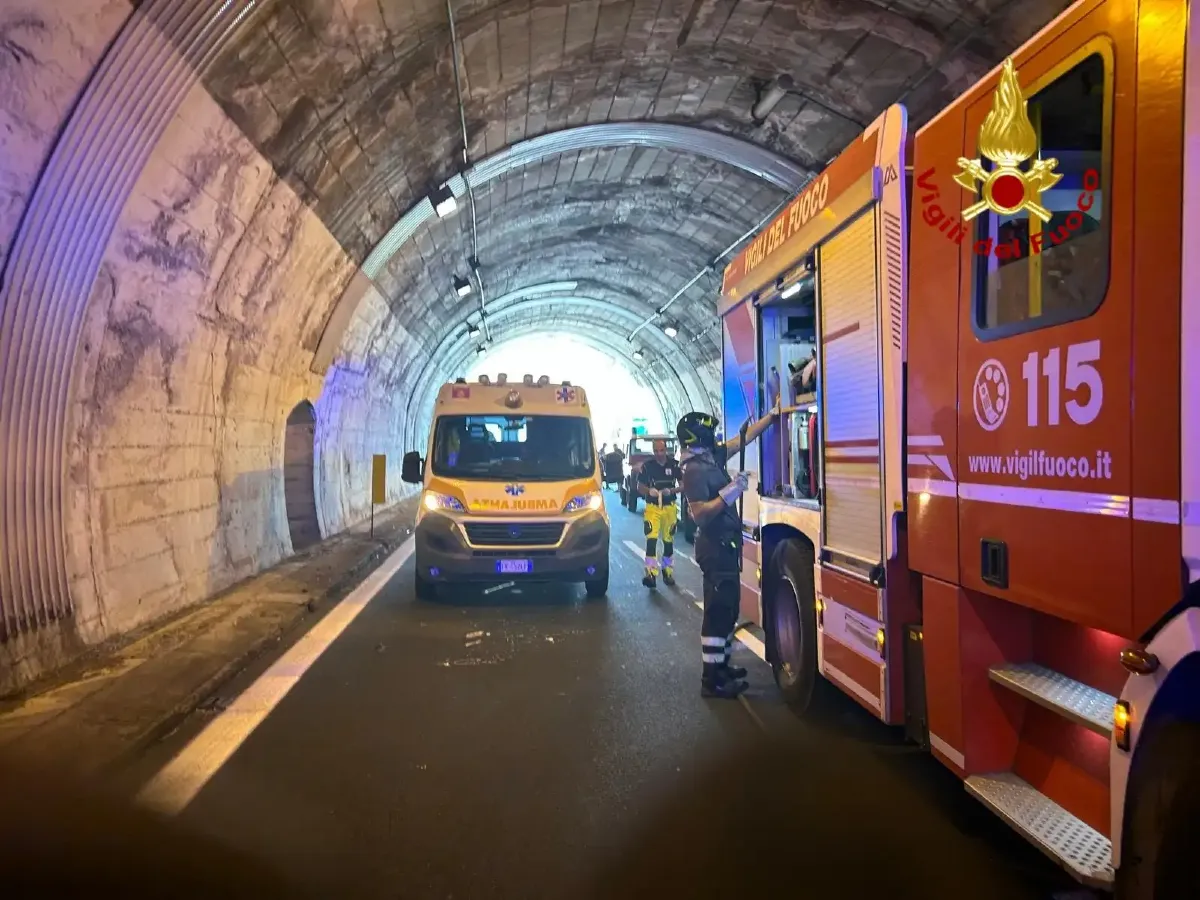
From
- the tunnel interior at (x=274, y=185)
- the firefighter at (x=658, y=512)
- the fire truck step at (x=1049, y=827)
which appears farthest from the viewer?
the firefighter at (x=658, y=512)

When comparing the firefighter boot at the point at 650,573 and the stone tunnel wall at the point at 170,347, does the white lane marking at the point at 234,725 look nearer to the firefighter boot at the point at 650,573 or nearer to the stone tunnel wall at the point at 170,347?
the stone tunnel wall at the point at 170,347

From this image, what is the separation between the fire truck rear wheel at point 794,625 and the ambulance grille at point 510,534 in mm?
3907

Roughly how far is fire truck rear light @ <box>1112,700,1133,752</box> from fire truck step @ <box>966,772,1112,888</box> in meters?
0.49

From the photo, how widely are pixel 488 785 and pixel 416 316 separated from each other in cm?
1604

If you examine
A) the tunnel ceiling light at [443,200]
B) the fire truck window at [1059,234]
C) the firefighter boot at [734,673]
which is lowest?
the firefighter boot at [734,673]

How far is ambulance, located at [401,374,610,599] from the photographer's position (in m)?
9.61

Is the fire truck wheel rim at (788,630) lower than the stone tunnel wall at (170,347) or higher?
lower

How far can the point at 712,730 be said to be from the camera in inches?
211

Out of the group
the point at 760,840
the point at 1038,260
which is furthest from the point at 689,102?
the point at 760,840

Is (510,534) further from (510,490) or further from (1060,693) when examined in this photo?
(1060,693)

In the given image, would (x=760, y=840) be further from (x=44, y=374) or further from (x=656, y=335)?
(x=656, y=335)

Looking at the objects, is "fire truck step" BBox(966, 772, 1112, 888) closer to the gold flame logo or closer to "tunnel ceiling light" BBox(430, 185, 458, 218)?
the gold flame logo

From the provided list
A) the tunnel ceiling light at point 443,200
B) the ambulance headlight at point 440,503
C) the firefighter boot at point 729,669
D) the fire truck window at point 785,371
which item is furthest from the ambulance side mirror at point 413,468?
the firefighter boot at point 729,669

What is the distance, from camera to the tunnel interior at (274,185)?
5.82m
